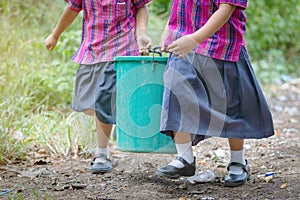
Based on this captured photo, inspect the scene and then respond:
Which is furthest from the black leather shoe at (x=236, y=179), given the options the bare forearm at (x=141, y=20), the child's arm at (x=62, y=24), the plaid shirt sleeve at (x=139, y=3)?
the child's arm at (x=62, y=24)

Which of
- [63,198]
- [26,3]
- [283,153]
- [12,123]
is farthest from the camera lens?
[26,3]

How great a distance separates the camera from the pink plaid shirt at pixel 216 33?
2.90 metres

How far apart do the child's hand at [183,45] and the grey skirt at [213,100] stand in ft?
0.52

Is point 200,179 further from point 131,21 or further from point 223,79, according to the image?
point 131,21

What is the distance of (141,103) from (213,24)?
22.0 inches

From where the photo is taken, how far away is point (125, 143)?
3.06 metres

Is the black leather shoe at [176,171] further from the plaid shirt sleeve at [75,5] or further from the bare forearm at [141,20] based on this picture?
the plaid shirt sleeve at [75,5]

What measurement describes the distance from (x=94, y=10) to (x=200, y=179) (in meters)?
1.17

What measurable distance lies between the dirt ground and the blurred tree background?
195 mm

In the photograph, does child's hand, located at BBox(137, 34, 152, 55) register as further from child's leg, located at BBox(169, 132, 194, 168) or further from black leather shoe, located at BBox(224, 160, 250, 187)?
black leather shoe, located at BBox(224, 160, 250, 187)

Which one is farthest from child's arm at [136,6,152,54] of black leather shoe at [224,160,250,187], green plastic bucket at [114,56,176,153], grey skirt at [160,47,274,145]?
black leather shoe at [224,160,250,187]

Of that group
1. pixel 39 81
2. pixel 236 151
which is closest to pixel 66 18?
pixel 236 151

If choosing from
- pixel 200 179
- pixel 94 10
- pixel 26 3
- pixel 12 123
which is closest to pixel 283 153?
pixel 200 179

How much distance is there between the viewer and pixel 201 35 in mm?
2740
